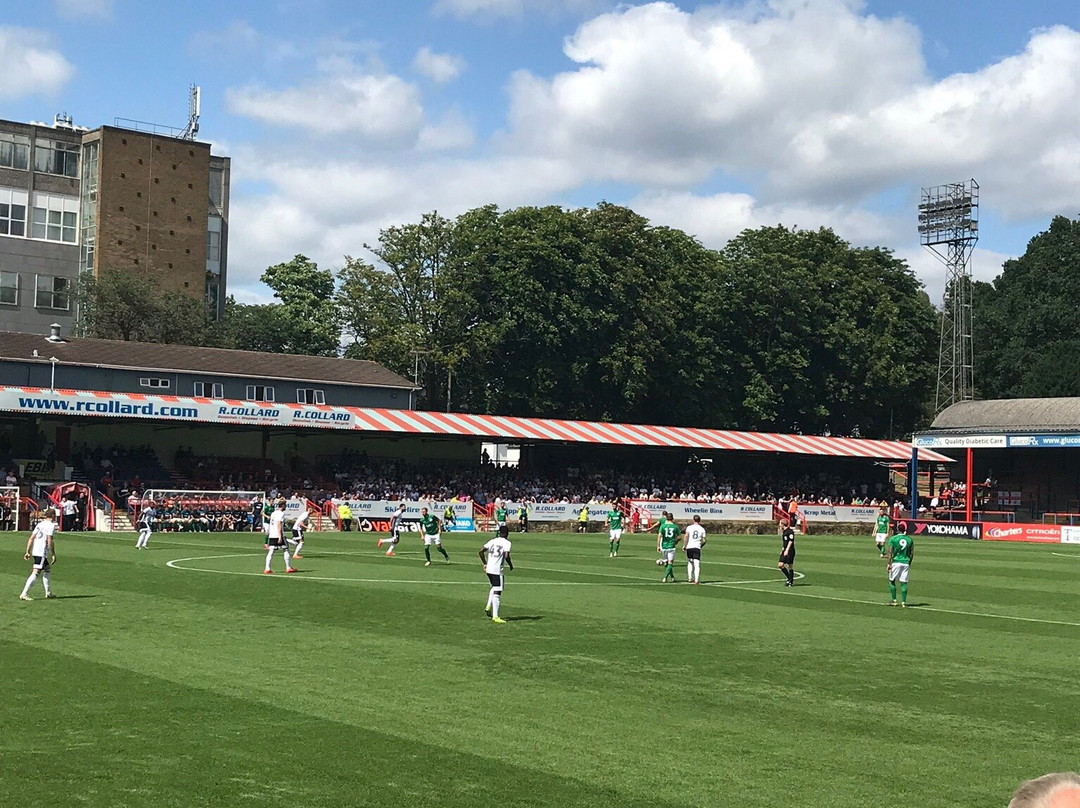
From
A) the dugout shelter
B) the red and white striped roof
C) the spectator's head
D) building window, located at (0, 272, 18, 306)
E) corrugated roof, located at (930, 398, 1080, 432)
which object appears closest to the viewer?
the spectator's head

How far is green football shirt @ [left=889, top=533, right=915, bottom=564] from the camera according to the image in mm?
26641

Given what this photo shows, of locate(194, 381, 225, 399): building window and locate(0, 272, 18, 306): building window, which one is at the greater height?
locate(0, 272, 18, 306): building window

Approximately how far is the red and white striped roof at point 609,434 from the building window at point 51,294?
2979 cm

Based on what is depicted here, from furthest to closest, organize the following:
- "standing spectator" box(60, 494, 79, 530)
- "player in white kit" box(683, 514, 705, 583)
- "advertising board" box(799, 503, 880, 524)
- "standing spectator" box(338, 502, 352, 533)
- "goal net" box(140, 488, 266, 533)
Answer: "advertising board" box(799, 503, 880, 524)
"standing spectator" box(338, 502, 352, 533)
"goal net" box(140, 488, 266, 533)
"standing spectator" box(60, 494, 79, 530)
"player in white kit" box(683, 514, 705, 583)

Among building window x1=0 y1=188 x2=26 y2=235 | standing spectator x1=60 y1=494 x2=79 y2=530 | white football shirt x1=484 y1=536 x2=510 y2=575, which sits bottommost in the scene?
standing spectator x1=60 y1=494 x2=79 y2=530

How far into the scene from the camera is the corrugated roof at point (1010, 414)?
8156cm

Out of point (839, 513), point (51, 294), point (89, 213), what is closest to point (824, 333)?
point (839, 513)

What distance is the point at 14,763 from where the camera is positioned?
1115cm

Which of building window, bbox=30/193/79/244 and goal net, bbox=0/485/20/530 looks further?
building window, bbox=30/193/79/244

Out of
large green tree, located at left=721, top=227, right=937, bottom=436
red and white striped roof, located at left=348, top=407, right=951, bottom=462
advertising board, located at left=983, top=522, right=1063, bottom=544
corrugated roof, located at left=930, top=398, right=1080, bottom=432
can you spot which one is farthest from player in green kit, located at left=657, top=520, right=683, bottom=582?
large green tree, located at left=721, top=227, right=937, bottom=436

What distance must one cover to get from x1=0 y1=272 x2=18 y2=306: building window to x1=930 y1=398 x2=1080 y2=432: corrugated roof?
206 feet

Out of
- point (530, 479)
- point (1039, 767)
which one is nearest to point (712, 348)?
point (530, 479)

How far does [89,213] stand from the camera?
8881cm

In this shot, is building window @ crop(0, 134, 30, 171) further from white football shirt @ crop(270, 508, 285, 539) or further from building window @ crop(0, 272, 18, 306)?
white football shirt @ crop(270, 508, 285, 539)
